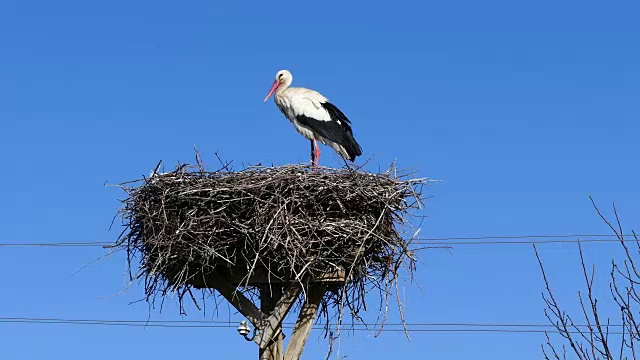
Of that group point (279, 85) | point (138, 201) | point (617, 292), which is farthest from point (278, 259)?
point (279, 85)

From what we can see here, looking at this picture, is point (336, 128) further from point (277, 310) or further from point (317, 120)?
point (277, 310)

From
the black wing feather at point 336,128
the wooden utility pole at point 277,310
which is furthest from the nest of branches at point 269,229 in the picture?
the black wing feather at point 336,128

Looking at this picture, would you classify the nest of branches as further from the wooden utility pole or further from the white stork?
the white stork

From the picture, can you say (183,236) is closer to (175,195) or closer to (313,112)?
(175,195)

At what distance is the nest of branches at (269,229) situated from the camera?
7590 millimetres

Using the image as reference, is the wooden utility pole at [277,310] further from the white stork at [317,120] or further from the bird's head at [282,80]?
the bird's head at [282,80]

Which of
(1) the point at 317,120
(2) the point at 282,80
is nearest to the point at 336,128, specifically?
(1) the point at 317,120

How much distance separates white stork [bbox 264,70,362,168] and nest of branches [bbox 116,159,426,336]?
8.66ft

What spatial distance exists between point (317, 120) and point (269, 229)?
363cm

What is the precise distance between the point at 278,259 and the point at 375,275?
0.76 meters

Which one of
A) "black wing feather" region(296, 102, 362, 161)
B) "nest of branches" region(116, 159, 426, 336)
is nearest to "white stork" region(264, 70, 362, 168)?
"black wing feather" region(296, 102, 362, 161)

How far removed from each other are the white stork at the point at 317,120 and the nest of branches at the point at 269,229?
2640mm

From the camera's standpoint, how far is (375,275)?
25.9 feet

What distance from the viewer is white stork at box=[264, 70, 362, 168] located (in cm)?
1086
